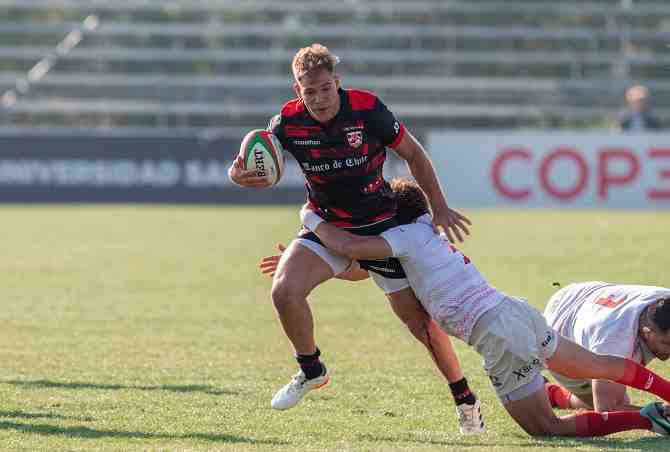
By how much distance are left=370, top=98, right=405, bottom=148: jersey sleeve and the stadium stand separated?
22.6 metres

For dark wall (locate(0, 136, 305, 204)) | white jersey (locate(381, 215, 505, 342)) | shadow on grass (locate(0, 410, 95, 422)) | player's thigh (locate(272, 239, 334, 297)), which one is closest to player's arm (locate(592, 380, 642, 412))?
white jersey (locate(381, 215, 505, 342))

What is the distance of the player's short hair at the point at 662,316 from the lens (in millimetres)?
5992

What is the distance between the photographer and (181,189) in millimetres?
25422

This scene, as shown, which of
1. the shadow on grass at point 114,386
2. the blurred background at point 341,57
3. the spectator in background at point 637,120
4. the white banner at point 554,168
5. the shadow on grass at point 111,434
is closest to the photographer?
the shadow on grass at point 111,434

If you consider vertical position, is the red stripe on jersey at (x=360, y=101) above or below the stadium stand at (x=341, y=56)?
above

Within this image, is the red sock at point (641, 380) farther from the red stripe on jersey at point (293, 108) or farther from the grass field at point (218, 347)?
the red stripe on jersey at point (293, 108)

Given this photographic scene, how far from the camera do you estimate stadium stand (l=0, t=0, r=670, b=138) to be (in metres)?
29.9

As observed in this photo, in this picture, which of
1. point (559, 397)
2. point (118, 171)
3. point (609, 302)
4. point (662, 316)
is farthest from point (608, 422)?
point (118, 171)

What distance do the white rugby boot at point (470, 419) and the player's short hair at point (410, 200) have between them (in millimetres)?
989

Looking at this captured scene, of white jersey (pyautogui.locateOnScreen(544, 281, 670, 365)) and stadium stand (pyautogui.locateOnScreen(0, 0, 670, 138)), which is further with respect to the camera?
stadium stand (pyautogui.locateOnScreen(0, 0, 670, 138))

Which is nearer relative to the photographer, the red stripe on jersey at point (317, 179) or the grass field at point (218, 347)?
the grass field at point (218, 347)

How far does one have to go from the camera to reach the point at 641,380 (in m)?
5.94

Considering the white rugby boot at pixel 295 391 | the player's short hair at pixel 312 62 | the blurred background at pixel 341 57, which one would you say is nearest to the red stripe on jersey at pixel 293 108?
the player's short hair at pixel 312 62

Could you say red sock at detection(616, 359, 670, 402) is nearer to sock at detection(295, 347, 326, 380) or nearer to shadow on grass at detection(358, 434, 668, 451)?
shadow on grass at detection(358, 434, 668, 451)
